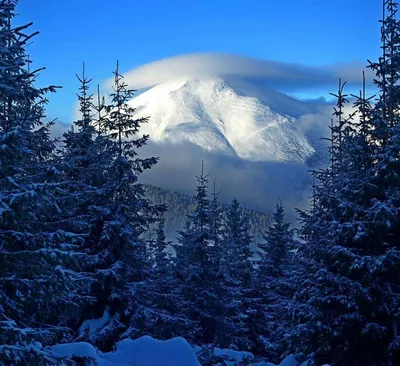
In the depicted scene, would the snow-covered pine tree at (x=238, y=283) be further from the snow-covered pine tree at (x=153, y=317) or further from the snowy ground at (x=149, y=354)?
the snowy ground at (x=149, y=354)

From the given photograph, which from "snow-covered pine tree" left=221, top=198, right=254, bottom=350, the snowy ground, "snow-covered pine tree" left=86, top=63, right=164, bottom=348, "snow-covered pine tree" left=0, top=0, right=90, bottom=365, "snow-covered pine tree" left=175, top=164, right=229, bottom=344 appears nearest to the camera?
"snow-covered pine tree" left=0, top=0, right=90, bottom=365

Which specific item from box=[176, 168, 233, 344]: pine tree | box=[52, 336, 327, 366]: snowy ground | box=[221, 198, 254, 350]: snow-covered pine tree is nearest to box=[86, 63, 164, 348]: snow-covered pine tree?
box=[176, 168, 233, 344]: pine tree

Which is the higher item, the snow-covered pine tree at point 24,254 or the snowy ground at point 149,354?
the snow-covered pine tree at point 24,254

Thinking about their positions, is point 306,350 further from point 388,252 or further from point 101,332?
point 101,332

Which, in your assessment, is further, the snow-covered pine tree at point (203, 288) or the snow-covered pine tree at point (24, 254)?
the snow-covered pine tree at point (203, 288)

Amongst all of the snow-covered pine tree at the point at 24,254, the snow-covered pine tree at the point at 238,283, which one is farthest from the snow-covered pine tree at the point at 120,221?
the snow-covered pine tree at the point at 24,254

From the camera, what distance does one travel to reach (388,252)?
38.9 ft

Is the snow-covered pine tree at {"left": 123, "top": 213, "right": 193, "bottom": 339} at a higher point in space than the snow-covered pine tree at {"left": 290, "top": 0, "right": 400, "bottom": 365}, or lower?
lower

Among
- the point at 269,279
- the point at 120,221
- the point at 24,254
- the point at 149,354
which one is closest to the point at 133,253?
the point at 120,221

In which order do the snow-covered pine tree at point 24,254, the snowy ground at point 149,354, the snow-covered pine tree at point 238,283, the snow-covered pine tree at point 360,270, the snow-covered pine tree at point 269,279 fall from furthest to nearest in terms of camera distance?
the snow-covered pine tree at point 269,279, the snow-covered pine tree at point 238,283, the snow-covered pine tree at point 360,270, the snowy ground at point 149,354, the snow-covered pine tree at point 24,254

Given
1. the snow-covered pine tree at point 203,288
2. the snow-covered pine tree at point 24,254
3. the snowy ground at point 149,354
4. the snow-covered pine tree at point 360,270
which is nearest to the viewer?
the snow-covered pine tree at point 24,254

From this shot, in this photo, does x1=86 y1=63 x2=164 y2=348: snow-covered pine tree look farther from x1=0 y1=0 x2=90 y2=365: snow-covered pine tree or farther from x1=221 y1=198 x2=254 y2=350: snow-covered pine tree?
x1=0 y1=0 x2=90 y2=365: snow-covered pine tree

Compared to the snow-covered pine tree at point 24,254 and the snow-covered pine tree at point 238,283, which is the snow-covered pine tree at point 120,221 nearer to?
the snow-covered pine tree at point 238,283

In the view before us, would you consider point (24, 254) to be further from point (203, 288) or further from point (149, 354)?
point (203, 288)
